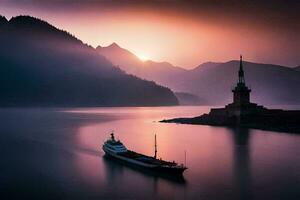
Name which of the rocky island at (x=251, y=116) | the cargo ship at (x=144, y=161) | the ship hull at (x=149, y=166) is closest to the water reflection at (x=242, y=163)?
the cargo ship at (x=144, y=161)

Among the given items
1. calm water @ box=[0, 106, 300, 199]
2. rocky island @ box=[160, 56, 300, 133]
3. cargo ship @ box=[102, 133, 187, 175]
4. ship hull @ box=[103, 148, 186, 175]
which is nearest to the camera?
calm water @ box=[0, 106, 300, 199]

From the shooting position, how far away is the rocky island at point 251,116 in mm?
140375

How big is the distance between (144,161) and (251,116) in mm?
91002

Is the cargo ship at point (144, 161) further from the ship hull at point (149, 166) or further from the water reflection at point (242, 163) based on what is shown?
the water reflection at point (242, 163)

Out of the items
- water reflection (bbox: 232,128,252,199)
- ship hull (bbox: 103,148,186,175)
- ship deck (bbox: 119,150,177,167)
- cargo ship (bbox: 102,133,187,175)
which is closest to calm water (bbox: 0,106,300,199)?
water reflection (bbox: 232,128,252,199)

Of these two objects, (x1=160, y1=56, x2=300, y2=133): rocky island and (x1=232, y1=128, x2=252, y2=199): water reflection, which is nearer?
(x1=232, y1=128, x2=252, y2=199): water reflection

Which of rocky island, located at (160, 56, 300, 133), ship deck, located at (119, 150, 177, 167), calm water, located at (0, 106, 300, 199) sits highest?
rocky island, located at (160, 56, 300, 133)

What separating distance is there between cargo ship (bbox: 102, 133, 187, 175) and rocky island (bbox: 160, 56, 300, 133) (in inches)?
2946

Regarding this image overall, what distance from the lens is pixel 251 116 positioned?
503 feet

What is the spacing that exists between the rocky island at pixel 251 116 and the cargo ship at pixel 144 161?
74.8 metres

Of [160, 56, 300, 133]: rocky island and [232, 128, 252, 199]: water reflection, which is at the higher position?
[160, 56, 300, 133]: rocky island

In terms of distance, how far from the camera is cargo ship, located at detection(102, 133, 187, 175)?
6507 cm

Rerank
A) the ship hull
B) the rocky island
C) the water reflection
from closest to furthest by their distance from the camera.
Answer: the water reflection < the ship hull < the rocky island

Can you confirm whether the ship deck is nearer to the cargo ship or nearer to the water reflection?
the cargo ship
